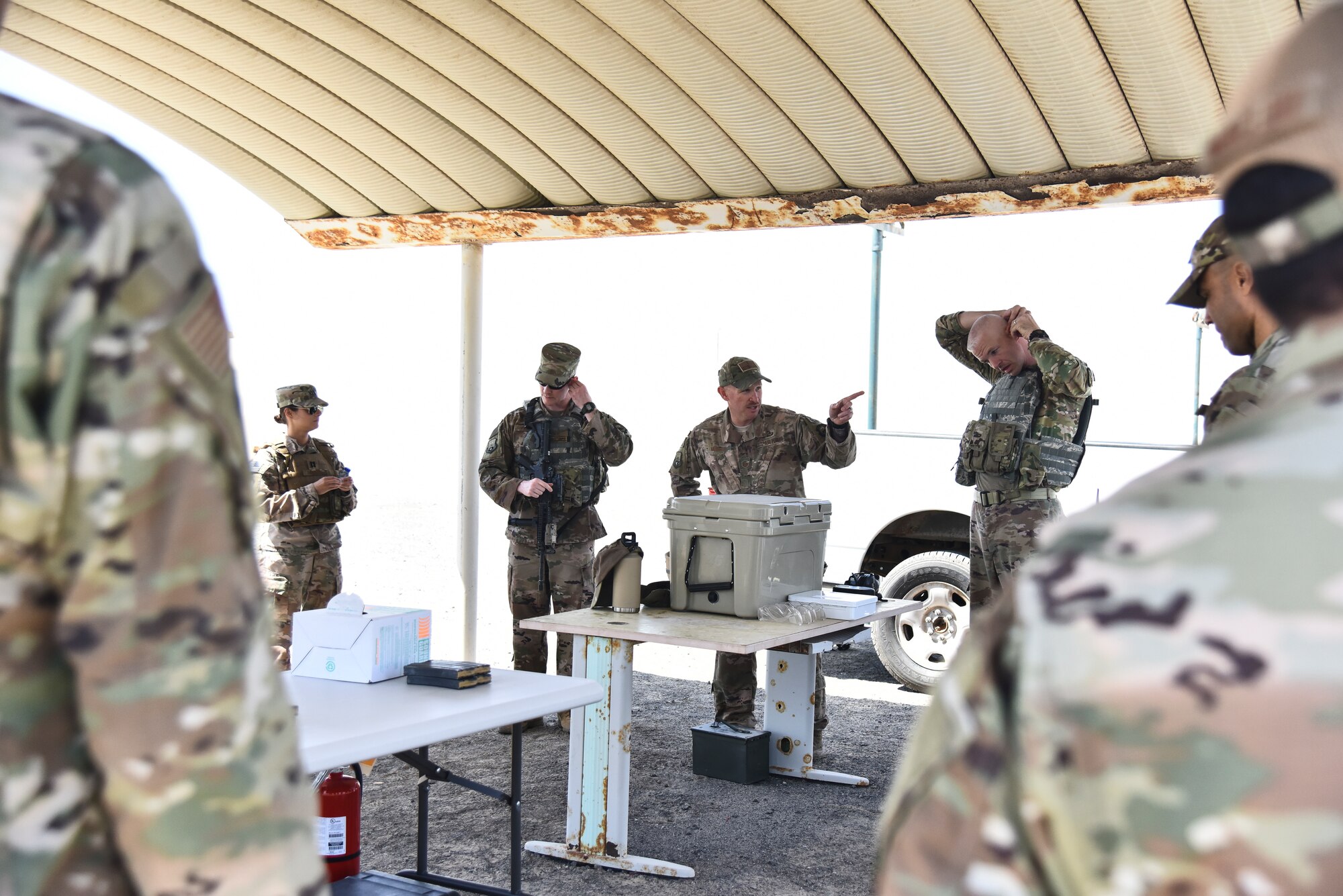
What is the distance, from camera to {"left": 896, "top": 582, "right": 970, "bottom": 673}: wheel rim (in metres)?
6.66

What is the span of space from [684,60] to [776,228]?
1081 millimetres

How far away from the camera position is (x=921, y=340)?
22.1 feet

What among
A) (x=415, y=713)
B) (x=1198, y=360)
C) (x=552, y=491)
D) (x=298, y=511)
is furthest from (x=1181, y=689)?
(x=298, y=511)

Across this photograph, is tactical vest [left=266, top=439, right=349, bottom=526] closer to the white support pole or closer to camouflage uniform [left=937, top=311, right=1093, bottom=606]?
the white support pole

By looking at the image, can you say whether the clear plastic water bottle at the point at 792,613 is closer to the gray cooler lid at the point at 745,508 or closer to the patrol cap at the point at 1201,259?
the gray cooler lid at the point at 745,508

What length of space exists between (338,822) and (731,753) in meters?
2.20

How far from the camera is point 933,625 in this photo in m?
6.78

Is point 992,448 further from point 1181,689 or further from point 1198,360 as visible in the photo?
point 1181,689

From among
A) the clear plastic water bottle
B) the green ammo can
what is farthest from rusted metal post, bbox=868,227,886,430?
the clear plastic water bottle

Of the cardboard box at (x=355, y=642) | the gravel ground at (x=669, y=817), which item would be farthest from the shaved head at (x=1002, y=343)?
the cardboard box at (x=355, y=642)

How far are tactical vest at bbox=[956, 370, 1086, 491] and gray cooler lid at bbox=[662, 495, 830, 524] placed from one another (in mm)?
A: 1193

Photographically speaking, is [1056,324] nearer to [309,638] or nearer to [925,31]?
[925,31]

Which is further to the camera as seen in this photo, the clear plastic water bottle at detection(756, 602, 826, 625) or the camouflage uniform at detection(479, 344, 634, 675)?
the camouflage uniform at detection(479, 344, 634, 675)

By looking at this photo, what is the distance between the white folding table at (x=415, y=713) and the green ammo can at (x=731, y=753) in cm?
172
